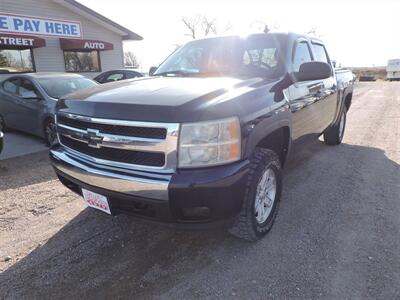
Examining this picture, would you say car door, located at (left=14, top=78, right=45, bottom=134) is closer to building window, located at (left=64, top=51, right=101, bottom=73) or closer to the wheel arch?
the wheel arch

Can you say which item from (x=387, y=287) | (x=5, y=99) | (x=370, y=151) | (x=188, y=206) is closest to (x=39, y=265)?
(x=188, y=206)

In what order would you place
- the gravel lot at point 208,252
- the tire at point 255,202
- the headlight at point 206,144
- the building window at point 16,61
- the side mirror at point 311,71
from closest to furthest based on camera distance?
the headlight at point 206,144 → the gravel lot at point 208,252 → the tire at point 255,202 → the side mirror at point 311,71 → the building window at point 16,61

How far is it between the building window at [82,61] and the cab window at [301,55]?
40.9ft

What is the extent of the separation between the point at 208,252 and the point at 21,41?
11949 mm

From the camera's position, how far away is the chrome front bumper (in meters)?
2.31

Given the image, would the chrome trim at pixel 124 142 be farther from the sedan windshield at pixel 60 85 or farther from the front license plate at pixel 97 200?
the sedan windshield at pixel 60 85

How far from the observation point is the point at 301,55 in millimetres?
4000

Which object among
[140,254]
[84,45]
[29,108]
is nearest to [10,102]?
[29,108]

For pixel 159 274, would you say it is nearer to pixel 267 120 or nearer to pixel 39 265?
pixel 39 265

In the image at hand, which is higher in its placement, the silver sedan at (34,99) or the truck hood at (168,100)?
the truck hood at (168,100)

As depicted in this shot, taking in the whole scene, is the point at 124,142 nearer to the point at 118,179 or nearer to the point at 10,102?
the point at 118,179

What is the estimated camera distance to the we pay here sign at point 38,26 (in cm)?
1175

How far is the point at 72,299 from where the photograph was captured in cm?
239

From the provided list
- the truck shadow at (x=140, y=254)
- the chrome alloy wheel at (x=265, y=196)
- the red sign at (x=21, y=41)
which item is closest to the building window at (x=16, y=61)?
the red sign at (x=21, y=41)
